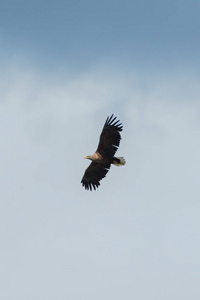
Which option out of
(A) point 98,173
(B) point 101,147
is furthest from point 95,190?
(B) point 101,147

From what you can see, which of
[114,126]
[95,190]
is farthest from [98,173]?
[114,126]

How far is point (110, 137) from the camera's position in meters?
43.0

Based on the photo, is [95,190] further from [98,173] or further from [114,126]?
[114,126]

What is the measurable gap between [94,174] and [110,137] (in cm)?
460

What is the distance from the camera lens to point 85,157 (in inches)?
1748

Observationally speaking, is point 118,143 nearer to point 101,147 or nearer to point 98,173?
point 101,147

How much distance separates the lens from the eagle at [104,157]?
42.8m

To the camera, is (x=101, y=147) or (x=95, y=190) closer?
(x=101, y=147)

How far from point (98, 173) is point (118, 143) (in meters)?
4.09

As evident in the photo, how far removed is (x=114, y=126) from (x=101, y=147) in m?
1.91

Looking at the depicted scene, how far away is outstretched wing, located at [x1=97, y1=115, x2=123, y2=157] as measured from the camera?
1684 inches

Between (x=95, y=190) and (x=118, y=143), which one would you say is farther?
(x=95, y=190)

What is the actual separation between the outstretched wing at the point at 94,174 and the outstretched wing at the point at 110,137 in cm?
226

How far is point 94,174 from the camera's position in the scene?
4656 centimetres
